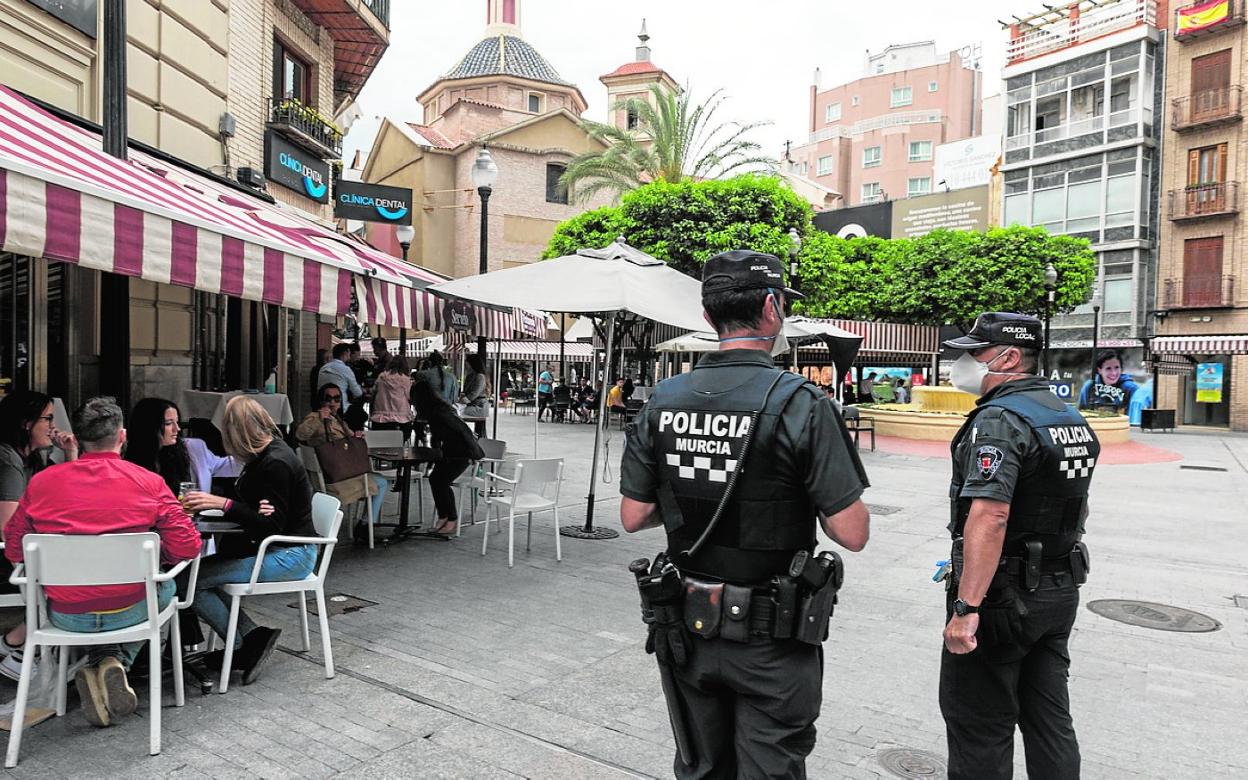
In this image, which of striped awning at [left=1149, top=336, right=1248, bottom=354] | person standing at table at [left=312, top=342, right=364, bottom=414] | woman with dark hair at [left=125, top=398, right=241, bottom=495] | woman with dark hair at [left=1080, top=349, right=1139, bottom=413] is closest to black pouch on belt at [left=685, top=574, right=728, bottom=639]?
woman with dark hair at [left=125, top=398, right=241, bottom=495]

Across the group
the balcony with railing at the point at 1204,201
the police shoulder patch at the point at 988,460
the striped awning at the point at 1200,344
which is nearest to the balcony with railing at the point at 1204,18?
the balcony with railing at the point at 1204,201

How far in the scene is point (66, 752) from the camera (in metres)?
3.32

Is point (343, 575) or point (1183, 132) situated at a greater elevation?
point (1183, 132)

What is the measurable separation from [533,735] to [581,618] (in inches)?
67.0

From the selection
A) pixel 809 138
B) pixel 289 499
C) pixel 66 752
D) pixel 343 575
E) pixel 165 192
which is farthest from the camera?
pixel 809 138

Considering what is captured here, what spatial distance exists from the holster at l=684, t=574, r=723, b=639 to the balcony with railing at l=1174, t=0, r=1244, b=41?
35648 mm

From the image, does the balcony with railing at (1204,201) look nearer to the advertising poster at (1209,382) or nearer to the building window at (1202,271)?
the building window at (1202,271)

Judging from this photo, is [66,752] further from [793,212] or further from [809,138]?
[809,138]

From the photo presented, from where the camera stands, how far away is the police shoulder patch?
2654mm

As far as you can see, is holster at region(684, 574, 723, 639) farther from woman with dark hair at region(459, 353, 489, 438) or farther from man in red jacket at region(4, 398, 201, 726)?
woman with dark hair at region(459, 353, 489, 438)

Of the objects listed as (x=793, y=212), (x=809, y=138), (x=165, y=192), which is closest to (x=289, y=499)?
(x=165, y=192)

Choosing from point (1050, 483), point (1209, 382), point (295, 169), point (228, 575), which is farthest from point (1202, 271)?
point (228, 575)

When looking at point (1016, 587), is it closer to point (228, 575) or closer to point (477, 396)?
point (228, 575)

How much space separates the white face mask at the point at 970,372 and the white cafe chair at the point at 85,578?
3.26 metres
